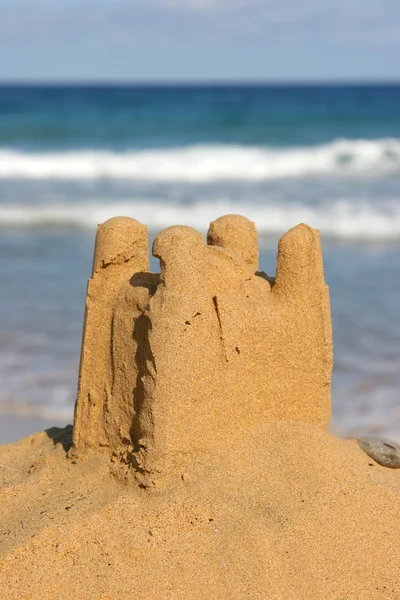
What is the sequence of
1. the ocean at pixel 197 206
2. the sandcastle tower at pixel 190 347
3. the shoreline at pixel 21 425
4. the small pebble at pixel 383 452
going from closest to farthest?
the sandcastle tower at pixel 190 347, the small pebble at pixel 383 452, the shoreline at pixel 21 425, the ocean at pixel 197 206

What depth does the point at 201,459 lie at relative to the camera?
11.4 feet

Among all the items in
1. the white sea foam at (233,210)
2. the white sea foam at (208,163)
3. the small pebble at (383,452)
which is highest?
the white sea foam at (208,163)

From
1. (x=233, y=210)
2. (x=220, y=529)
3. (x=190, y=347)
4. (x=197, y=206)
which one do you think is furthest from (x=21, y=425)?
(x=197, y=206)

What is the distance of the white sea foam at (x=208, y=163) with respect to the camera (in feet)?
56.2

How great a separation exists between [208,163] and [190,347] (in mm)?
15014

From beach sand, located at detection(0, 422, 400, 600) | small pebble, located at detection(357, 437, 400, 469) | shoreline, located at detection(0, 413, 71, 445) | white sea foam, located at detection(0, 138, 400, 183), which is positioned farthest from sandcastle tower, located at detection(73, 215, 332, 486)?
white sea foam, located at detection(0, 138, 400, 183)

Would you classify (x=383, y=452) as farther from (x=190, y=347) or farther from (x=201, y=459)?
(x=190, y=347)

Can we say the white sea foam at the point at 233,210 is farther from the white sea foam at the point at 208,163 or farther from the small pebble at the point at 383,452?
the small pebble at the point at 383,452

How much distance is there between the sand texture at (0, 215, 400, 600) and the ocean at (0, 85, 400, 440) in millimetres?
2089

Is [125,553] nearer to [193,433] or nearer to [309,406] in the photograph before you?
[193,433]

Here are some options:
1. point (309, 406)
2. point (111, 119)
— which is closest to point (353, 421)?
point (309, 406)

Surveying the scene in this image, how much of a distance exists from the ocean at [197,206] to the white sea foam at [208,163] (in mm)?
50

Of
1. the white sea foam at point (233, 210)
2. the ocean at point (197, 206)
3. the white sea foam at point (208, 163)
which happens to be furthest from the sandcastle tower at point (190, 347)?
the white sea foam at point (208, 163)

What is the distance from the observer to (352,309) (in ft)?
26.7
